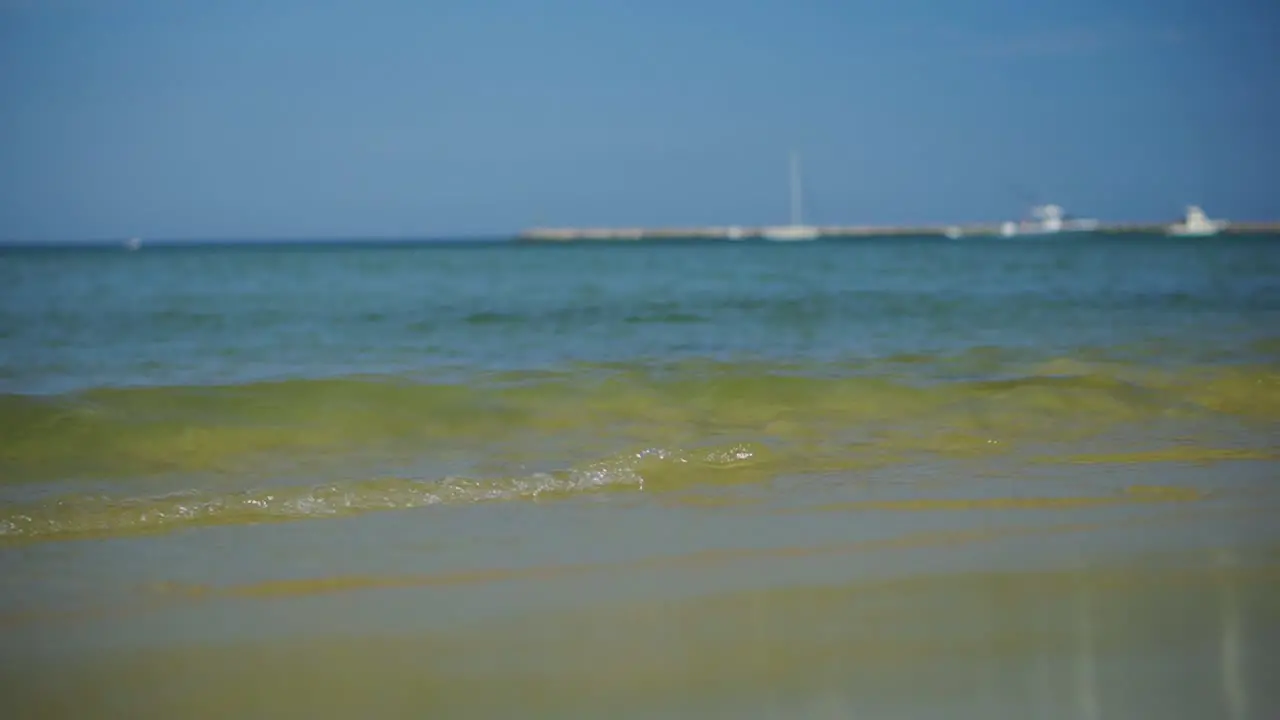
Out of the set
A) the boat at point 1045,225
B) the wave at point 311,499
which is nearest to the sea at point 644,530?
the wave at point 311,499

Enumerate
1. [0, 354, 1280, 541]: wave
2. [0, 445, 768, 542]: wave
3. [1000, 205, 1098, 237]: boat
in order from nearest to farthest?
[0, 445, 768, 542]: wave, [0, 354, 1280, 541]: wave, [1000, 205, 1098, 237]: boat

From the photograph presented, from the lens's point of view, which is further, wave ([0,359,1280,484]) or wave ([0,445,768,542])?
wave ([0,359,1280,484])

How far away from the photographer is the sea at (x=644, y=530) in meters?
3.12

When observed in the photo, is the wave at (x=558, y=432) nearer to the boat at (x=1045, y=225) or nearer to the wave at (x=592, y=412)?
the wave at (x=592, y=412)

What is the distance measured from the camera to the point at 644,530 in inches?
185

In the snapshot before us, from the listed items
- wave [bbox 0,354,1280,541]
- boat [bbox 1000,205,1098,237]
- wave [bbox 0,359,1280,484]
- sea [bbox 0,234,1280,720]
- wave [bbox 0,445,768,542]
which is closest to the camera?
sea [bbox 0,234,1280,720]

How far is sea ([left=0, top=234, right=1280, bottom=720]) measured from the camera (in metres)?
3.12

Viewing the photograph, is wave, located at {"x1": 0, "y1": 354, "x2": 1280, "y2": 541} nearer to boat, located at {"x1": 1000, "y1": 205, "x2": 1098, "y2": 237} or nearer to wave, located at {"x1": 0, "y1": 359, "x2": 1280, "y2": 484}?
wave, located at {"x1": 0, "y1": 359, "x2": 1280, "y2": 484}

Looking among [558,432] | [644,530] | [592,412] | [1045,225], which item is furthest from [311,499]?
[1045,225]

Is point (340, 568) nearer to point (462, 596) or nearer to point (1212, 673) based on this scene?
point (462, 596)

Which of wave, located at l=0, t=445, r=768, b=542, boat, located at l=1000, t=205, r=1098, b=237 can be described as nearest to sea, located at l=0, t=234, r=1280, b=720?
wave, located at l=0, t=445, r=768, b=542

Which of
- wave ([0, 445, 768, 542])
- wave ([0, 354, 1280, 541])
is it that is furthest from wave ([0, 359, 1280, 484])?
wave ([0, 445, 768, 542])

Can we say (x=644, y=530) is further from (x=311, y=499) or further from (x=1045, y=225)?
(x=1045, y=225)

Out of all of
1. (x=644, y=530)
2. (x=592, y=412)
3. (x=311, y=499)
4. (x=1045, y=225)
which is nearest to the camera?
(x=644, y=530)
